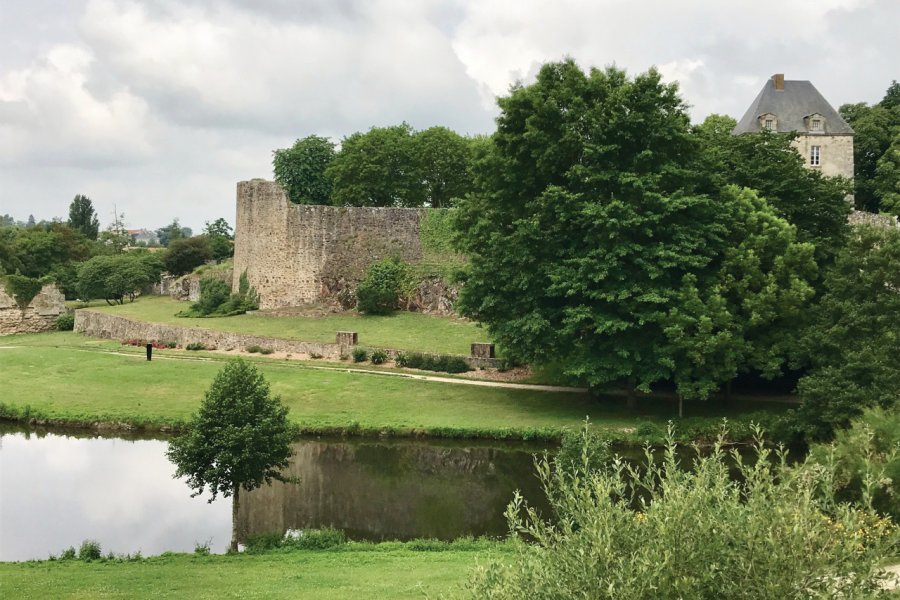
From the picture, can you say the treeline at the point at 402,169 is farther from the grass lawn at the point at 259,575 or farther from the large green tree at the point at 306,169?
the grass lawn at the point at 259,575

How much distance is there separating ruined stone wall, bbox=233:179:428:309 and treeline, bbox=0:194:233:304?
52.4 feet

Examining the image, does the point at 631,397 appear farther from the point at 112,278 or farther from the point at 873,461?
the point at 112,278

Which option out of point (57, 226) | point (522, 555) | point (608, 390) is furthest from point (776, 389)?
point (57, 226)

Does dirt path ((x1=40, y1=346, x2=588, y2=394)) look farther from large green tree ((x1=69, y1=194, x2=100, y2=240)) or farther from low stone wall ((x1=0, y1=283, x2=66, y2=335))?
large green tree ((x1=69, y1=194, x2=100, y2=240))

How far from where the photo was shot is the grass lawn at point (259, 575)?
13.1m

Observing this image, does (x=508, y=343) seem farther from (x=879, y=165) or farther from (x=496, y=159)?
(x=879, y=165)

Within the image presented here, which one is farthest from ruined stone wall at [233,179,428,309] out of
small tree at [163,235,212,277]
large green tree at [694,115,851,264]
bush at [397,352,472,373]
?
large green tree at [694,115,851,264]

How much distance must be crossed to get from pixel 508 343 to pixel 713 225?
24.5 ft

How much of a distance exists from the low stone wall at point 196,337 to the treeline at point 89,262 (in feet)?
23.3

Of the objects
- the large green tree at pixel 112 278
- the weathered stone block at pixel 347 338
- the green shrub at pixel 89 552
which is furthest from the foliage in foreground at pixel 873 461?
the large green tree at pixel 112 278

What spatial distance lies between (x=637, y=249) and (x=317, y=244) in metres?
28.5

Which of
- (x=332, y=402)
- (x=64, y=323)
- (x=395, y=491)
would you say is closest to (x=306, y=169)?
(x=64, y=323)

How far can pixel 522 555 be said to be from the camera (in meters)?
7.43

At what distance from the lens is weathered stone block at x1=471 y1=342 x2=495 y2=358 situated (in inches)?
1414
